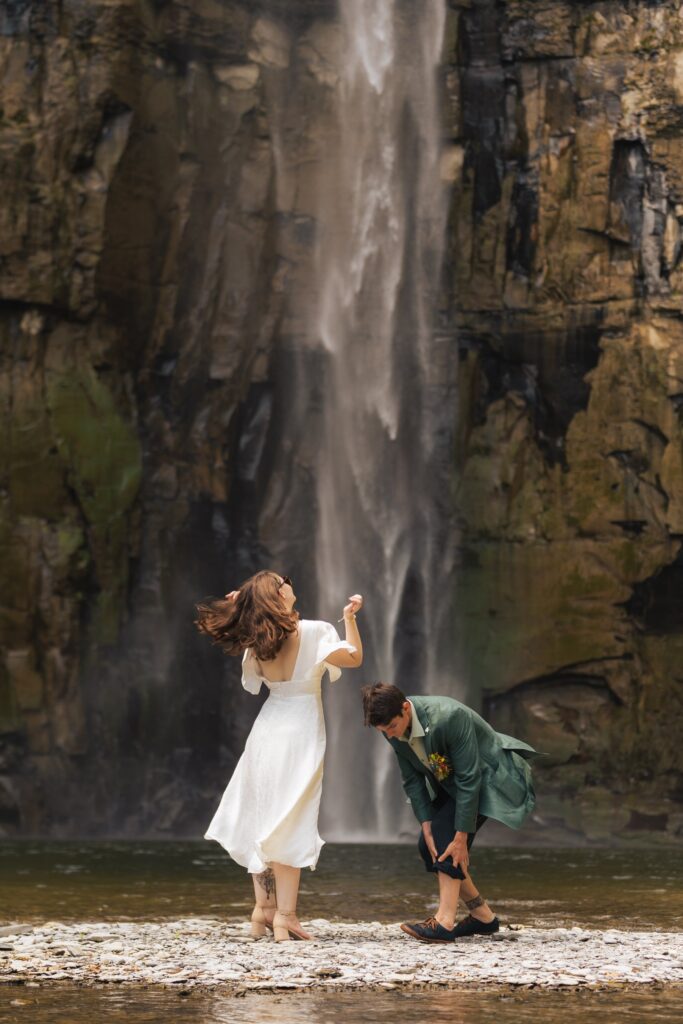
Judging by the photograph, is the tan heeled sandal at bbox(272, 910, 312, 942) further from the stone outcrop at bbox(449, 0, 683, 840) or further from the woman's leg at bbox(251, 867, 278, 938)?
the stone outcrop at bbox(449, 0, 683, 840)

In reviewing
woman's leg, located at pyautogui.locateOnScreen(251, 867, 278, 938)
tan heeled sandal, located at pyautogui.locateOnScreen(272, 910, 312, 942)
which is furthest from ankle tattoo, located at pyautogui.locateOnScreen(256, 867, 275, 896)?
tan heeled sandal, located at pyautogui.locateOnScreen(272, 910, 312, 942)

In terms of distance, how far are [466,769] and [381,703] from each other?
63 centimetres

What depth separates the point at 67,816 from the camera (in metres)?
22.0

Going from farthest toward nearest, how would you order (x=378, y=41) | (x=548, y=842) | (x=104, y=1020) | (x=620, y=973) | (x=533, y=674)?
1. (x=378, y=41)
2. (x=533, y=674)
3. (x=548, y=842)
4. (x=620, y=973)
5. (x=104, y=1020)

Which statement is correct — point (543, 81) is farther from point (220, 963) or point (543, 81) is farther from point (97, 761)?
point (220, 963)

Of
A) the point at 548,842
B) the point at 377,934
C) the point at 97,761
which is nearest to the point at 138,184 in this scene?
the point at 97,761

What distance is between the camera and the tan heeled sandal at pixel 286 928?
7.67 metres

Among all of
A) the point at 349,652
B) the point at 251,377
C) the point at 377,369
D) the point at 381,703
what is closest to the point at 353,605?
the point at 349,652

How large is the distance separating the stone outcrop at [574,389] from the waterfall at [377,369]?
0.50 metres

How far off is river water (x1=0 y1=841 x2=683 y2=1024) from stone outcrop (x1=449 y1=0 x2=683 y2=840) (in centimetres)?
445

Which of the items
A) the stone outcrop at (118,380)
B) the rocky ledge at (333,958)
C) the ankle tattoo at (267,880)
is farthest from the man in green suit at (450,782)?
the stone outcrop at (118,380)

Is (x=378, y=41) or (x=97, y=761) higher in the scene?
(x=378, y=41)

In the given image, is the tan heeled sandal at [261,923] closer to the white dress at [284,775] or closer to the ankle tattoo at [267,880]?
the ankle tattoo at [267,880]

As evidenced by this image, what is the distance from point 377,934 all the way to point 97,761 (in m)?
14.9
